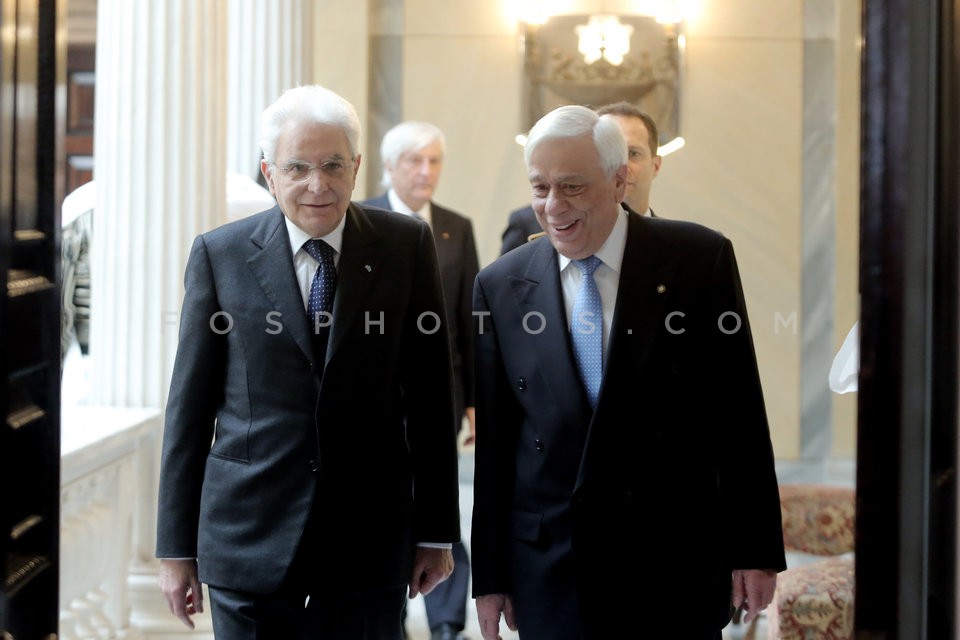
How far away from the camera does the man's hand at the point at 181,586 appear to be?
3.03 meters

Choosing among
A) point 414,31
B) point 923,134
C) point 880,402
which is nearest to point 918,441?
point 880,402

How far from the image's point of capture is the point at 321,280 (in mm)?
3004

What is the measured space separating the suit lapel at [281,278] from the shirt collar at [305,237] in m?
0.02

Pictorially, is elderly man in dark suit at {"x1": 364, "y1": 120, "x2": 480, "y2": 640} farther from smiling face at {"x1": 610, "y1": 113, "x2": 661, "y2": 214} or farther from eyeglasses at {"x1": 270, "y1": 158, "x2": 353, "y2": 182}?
eyeglasses at {"x1": 270, "y1": 158, "x2": 353, "y2": 182}

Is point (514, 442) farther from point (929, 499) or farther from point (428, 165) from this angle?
point (428, 165)

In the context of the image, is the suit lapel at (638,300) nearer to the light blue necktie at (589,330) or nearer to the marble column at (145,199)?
the light blue necktie at (589,330)

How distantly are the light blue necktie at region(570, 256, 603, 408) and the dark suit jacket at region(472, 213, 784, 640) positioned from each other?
0.05m

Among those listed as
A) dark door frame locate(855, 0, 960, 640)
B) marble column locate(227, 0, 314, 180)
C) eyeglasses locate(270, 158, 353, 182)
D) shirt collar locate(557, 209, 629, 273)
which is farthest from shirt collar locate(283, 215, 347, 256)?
marble column locate(227, 0, 314, 180)

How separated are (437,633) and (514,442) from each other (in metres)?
2.76

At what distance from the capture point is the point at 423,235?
3.12 m

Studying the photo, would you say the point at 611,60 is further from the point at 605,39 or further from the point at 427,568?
the point at 427,568

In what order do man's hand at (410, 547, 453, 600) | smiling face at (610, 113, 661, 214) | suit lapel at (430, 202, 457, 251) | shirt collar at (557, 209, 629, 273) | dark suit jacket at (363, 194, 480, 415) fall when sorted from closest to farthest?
shirt collar at (557, 209, 629, 273), man's hand at (410, 547, 453, 600), smiling face at (610, 113, 661, 214), dark suit jacket at (363, 194, 480, 415), suit lapel at (430, 202, 457, 251)

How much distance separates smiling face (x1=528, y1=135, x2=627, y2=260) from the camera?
9.38 feet
